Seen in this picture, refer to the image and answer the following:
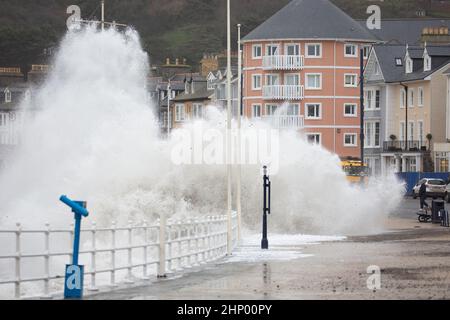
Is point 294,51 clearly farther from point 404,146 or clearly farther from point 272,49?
point 404,146

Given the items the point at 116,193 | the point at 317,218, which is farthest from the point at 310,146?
the point at 116,193

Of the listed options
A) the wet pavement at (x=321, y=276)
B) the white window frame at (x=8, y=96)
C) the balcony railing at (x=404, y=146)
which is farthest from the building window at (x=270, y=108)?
the wet pavement at (x=321, y=276)

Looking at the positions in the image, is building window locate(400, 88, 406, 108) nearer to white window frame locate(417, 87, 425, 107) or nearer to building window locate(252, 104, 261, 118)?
white window frame locate(417, 87, 425, 107)

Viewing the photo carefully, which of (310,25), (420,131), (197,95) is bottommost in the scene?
(420,131)

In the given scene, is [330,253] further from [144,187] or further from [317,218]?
[144,187]

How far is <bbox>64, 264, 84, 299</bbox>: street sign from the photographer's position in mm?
20641

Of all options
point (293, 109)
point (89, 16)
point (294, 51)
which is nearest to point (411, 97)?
point (293, 109)

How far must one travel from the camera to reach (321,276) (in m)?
25.1

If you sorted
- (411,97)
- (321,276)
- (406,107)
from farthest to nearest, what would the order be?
(406,107) < (411,97) < (321,276)

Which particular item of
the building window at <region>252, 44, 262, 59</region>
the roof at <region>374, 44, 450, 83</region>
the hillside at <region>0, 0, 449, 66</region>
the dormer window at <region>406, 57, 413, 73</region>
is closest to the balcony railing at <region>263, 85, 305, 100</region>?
the building window at <region>252, 44, 262, 59</region>

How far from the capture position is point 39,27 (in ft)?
322

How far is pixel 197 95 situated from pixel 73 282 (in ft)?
345

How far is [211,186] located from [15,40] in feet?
161

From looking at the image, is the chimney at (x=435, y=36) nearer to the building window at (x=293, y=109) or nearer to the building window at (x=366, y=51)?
the building window at (x=366, y=51)
